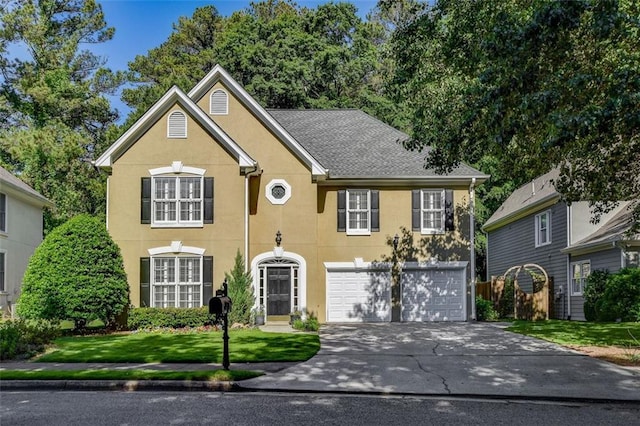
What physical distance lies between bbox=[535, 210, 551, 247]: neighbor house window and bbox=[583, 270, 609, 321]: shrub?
5258 mm

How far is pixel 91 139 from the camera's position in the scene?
37.5 meters

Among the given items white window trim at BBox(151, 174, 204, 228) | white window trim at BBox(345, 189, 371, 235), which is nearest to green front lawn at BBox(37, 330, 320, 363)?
white window trim at BBox(151, 174, 204, 228)

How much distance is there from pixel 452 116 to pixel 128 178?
1149 centimetres

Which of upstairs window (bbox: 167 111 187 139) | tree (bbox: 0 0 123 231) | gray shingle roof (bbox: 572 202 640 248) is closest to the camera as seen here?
upstairs window (bbox: 167 111 187 139)

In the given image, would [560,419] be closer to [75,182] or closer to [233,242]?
[233,242]

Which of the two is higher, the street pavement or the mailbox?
the mailbox

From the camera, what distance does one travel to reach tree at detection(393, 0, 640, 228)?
10.2 m

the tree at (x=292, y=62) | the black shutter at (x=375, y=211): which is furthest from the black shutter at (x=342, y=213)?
the tree at (x=292, y=62)

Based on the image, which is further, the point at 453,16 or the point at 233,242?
the point at 233,242

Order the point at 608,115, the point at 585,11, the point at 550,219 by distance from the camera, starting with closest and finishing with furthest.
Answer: the point at 608,115
the point at 585,11
the point at 550,219

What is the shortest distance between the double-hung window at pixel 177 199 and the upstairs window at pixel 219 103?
337 centimetres

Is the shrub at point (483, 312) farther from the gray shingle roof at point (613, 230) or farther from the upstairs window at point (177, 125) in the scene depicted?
the upstairs window at point (177, 125)

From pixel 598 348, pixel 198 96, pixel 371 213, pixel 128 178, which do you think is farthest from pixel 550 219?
pixel 128 178

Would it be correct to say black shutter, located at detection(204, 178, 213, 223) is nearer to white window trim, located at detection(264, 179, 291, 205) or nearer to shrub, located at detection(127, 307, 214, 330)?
white window trim, located at detection(264, 179, 291, 205)
